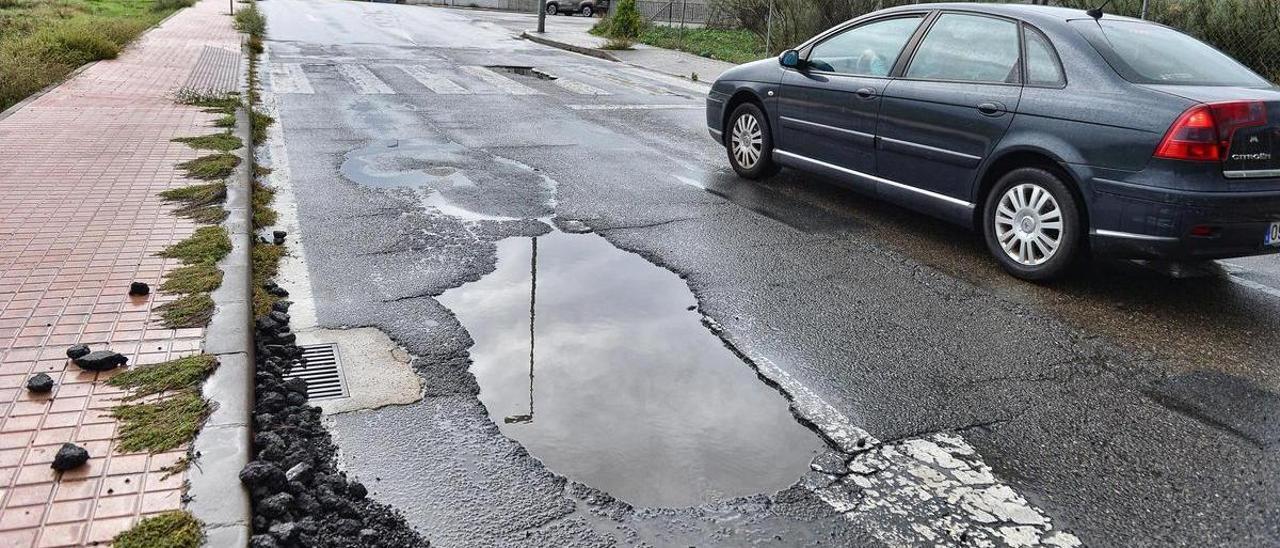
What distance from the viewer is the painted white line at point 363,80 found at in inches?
573

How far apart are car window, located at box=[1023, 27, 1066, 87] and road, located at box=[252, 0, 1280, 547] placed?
1.23 m

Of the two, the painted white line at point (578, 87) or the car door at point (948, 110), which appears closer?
the car door at point (948, 110)

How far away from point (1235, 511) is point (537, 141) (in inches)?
321

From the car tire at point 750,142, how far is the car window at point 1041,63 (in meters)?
2.61

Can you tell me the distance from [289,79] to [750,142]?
33.1 feet

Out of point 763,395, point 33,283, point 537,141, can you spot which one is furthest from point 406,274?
point 537,141

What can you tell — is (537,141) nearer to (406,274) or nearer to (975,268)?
(406,274)

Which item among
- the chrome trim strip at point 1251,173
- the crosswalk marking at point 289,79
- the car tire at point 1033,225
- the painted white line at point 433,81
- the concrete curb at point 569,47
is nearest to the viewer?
the chrome trim strip at point 1251,173

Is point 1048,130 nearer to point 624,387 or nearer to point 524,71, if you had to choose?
point 624,387

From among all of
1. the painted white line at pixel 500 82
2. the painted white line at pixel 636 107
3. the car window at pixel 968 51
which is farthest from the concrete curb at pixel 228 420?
the painted white line at pixel 500 82

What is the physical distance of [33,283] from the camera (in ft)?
16.6

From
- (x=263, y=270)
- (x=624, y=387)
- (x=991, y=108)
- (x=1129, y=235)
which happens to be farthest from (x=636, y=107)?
(x=624, y=387)

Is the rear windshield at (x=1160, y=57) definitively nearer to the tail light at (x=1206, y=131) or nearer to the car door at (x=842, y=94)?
the tail light at (x=1206, y=131)

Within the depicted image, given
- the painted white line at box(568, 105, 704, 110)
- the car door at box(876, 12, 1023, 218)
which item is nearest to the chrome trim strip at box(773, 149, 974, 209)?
the car door at box(876, 12, 1023, 218)
